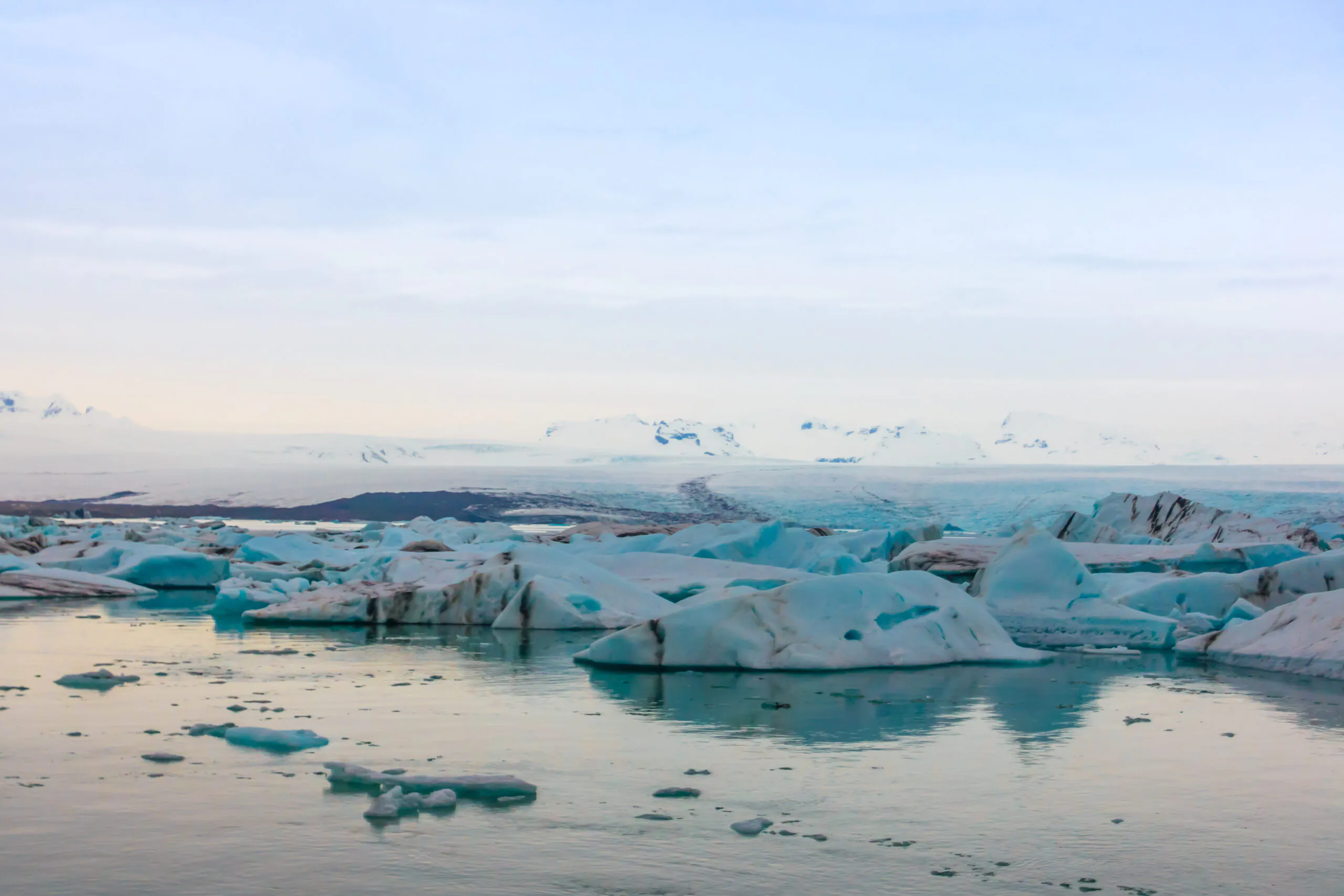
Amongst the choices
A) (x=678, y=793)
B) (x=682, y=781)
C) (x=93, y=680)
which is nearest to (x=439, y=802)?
(x=678, y=793)

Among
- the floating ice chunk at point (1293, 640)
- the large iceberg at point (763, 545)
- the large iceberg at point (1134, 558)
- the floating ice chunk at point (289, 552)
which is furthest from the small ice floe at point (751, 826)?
the floating ice chunk at point (289, 552)

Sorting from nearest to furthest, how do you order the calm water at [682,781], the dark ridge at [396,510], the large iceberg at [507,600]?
the calm water at [682,781], the large iceberg at [507,600], the dark ridge at [396,510]

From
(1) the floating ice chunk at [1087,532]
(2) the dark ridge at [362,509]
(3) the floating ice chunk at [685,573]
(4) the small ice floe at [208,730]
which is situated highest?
(1) the floating ice chunk at [1087,532]

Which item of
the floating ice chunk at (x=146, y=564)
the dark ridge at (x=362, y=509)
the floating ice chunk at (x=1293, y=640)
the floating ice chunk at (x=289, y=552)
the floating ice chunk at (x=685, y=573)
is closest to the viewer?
the floating ice chunk at (x=1293, y=640)

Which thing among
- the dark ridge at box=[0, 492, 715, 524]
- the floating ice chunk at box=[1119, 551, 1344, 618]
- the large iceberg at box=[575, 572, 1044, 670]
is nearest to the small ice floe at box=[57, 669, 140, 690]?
the large iceberg at box=[575, 572, 1044, 670]

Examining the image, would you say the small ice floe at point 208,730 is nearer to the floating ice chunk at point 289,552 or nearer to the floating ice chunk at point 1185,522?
the floating ice chunk at point 289,552

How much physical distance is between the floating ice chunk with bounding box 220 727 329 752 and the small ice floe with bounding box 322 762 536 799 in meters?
0.88

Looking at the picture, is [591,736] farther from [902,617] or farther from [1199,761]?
[902,617]

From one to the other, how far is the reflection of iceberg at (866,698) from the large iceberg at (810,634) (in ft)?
0.38

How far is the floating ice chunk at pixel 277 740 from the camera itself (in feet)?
20.2

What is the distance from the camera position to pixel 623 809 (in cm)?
500

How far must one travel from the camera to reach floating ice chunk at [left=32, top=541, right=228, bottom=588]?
18094 millimetres

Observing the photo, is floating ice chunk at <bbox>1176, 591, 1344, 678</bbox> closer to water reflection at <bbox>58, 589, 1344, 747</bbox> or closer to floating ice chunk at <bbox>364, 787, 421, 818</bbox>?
water reflection at <bbox>58, 589, 1344, 747</bbox>

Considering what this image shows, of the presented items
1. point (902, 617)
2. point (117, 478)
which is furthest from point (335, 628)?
point (117, 478)
